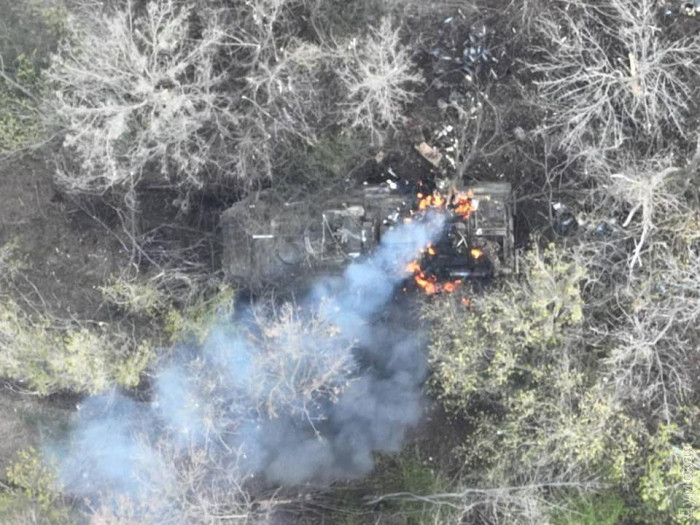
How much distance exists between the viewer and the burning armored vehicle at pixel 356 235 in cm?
914

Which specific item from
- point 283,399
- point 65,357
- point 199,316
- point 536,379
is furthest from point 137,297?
point 536,379

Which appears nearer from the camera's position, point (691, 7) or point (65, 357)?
point (65, 357)

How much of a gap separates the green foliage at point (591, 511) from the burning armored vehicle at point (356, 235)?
2705 millimetres

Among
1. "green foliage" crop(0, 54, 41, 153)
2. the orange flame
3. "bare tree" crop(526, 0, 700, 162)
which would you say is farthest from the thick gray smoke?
"green foliage" crop(0, 54, 41, 153)

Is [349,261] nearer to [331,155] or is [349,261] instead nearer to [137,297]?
[331,155]

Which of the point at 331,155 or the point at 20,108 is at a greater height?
the point at 20,108

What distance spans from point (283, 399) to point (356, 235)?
6.86 ft

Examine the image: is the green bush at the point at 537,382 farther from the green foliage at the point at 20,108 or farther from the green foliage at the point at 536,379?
the green foliage at the point at 20,108

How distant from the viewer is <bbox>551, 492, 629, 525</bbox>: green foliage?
845 centimetres

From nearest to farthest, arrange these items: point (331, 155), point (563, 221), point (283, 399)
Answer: point (283, 399) → point (331, 155) → point (563, 221)

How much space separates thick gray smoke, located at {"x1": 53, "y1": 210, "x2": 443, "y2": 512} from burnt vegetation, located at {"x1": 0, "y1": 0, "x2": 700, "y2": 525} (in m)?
0.03

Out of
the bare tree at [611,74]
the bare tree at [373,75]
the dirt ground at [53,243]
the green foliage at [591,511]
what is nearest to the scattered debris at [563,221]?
the bare tree at [611,74]

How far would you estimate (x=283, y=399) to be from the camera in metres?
9.05

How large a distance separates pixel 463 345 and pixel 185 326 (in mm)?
3150
